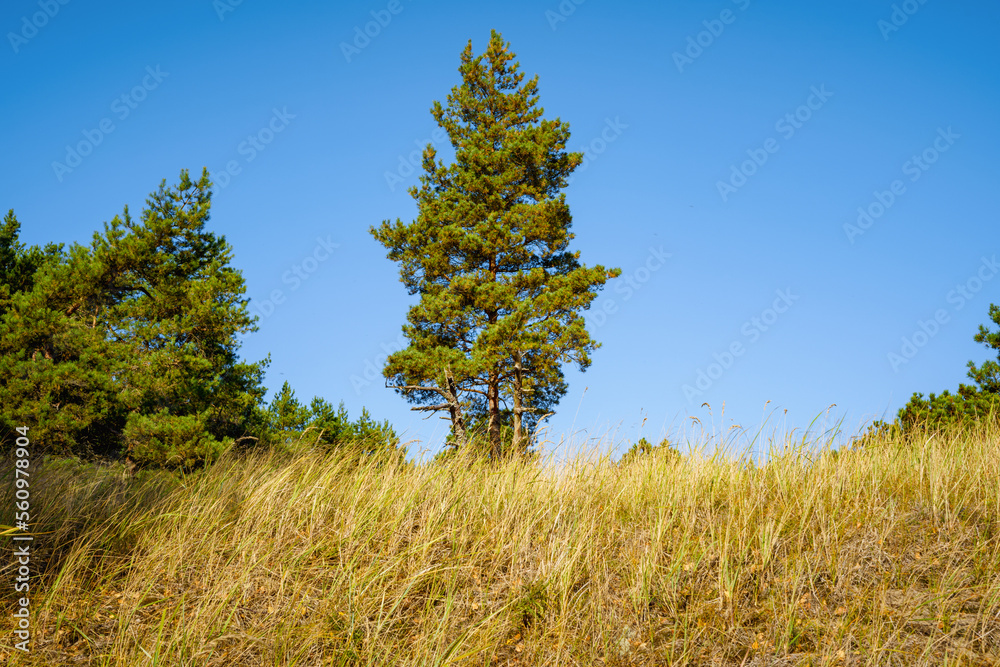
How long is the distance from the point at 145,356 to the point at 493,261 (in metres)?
10.6

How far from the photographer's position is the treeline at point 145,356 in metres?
16.8

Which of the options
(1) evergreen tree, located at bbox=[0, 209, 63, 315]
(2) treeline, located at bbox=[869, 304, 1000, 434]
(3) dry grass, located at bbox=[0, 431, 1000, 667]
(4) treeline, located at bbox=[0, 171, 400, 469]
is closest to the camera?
(3) dry grass, located at bbox=[0, 431, 1000, 667]

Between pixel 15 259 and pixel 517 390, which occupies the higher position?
pixel 15 259

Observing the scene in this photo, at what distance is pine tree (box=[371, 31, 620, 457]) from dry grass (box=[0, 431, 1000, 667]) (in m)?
12.0

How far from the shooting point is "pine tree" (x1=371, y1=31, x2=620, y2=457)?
18.3m

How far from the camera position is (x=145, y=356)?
17625 millimetres

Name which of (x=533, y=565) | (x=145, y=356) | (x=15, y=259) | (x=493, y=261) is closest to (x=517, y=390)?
(x=493, y=261)

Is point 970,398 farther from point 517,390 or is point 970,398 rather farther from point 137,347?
point 137,347

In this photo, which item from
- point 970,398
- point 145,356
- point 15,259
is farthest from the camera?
point 15,259

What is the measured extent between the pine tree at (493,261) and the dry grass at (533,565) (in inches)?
471

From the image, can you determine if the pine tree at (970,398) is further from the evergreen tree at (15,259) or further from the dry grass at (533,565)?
the evergreen tree at (15,259)

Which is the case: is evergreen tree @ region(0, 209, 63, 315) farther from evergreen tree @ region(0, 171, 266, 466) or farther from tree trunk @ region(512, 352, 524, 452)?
tree trunk @ region(512, 352, 524, 452)

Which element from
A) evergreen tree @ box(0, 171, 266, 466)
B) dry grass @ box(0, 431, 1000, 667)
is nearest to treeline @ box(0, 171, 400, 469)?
evergreen tree @ box(0, 171, 266, 466)

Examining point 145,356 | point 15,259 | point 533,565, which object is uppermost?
point 15,259
